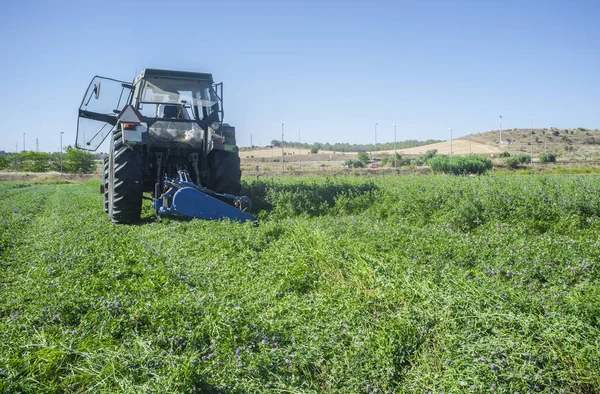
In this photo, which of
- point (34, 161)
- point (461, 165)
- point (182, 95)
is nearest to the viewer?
point (182, 95)

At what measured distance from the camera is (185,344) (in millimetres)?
3781

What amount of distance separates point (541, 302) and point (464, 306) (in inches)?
28.4

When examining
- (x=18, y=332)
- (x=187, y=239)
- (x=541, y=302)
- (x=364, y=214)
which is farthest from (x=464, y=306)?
(x=364, y=214)

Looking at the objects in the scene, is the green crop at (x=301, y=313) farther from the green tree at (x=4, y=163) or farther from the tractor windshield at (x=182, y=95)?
the green tree at (x=4, y=163)

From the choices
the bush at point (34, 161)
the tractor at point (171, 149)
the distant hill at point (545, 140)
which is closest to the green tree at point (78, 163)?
the bush at point (34, 161)

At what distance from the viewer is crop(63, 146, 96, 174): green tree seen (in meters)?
57.7

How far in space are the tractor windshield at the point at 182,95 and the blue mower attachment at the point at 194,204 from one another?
1.98 m

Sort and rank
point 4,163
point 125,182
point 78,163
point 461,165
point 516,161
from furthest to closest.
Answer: point 4,163, point 78,163, point 516,161, point 461,165, point 125,182

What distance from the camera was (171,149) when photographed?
34.3 feet

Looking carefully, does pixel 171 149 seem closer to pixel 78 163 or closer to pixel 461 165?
pixel 461 165

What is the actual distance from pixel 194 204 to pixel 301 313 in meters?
5.08

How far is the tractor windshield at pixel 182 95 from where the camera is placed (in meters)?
10.3

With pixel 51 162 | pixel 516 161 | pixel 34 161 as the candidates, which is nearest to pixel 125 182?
pixel 516 161

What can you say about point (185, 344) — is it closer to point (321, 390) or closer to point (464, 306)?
point (321, 390)
